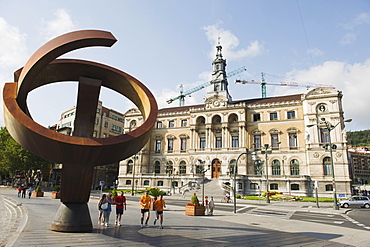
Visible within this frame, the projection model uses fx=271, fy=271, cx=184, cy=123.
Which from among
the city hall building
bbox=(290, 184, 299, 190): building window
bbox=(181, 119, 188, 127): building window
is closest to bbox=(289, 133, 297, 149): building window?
the city hall building

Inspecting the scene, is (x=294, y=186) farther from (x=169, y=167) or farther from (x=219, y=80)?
(x=219, y=80)

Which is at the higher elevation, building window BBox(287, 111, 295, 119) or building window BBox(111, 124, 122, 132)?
building window BBox(111, 124, 122, 132)

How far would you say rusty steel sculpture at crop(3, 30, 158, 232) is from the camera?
9.65 m

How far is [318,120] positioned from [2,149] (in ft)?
202

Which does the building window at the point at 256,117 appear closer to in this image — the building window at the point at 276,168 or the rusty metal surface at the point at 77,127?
the building window at the point at 276,168

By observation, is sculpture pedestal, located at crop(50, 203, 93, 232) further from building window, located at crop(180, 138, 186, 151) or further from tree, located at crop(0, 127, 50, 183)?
building window, located at crop(180, 138, 186, 151)

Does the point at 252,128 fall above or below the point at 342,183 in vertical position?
above

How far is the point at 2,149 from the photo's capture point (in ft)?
183

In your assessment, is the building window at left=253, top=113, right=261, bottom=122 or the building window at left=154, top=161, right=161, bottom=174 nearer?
the building window at left=253, top=113, right=261, bottom=122

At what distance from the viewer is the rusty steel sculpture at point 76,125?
9648 millimetres

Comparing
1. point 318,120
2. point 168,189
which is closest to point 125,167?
point 168,189

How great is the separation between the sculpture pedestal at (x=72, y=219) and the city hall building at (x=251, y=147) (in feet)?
111

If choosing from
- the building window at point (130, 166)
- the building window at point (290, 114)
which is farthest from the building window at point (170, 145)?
the building window at point (290, 114)

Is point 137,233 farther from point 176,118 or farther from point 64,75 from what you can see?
point 176,118
